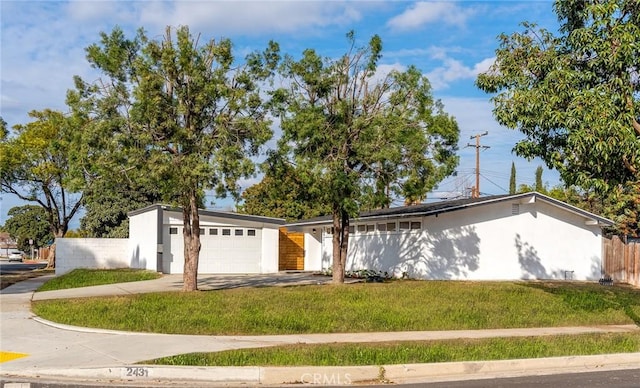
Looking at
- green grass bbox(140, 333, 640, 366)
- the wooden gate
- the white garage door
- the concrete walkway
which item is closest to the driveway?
the white garage door

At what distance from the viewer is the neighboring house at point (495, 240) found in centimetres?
2519

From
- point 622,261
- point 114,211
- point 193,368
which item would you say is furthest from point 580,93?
point 114,211

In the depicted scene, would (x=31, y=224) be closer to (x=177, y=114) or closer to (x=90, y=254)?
(x=90, y=254)

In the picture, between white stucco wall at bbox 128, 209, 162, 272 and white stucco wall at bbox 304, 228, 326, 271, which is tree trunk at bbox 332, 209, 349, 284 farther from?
white stucco wall at bbox 304, 228, 326, 271

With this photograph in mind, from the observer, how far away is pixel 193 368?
947 cm

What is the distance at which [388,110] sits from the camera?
68.8ft

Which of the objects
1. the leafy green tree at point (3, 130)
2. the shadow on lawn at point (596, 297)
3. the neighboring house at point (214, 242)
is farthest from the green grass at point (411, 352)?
the leafy green tree at point (3, 130)

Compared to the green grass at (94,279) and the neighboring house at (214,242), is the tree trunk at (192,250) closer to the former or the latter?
the green grass at (94,279)

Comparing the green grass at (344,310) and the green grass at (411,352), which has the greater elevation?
the green grass at (344,310)

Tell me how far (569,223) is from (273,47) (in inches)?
571

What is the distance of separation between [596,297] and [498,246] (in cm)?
685

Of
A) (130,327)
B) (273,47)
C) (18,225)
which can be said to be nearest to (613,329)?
(130,327)

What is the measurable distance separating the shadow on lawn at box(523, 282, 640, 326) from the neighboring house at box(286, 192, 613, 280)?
341 cm

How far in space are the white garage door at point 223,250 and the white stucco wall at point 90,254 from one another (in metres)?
6.55
